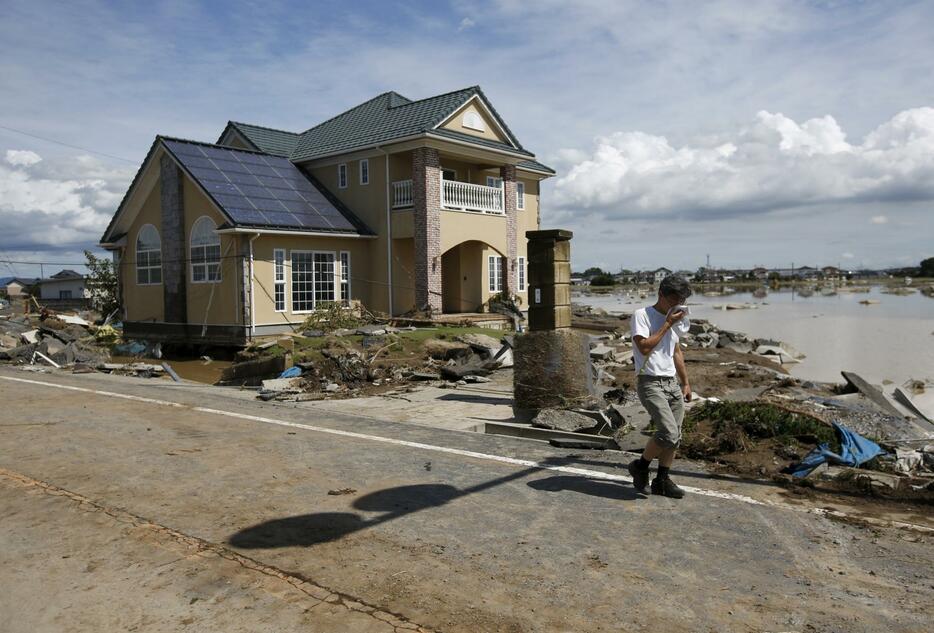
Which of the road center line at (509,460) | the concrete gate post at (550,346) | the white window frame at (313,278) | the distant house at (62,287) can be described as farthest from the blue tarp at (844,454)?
the distant house at (62,287)

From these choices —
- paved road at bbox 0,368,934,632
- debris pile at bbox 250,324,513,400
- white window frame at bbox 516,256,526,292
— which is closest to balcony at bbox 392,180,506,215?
white window frame at bbox 516,256,526,292

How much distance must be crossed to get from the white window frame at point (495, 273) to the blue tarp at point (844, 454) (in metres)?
22.2

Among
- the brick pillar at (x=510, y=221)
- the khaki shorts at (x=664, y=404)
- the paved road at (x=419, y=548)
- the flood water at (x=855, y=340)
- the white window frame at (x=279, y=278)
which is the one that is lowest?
the flood water at (x=855, y=340)

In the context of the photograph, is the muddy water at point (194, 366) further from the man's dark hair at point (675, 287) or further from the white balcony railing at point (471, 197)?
the man's dark hair at point (675, 287)

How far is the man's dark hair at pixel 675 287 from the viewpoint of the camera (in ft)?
19.4

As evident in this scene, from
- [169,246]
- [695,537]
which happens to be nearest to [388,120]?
[169,246]

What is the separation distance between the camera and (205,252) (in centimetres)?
2384

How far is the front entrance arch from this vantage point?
28.9m

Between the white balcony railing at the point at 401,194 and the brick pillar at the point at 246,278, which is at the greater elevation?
the white balcony railing at the point at 401,194

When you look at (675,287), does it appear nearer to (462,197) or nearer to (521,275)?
(462,197)

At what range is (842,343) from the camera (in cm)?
2944

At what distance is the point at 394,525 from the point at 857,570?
10.1ft

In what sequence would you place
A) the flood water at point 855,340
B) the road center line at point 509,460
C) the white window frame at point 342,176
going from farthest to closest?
the white window frame at point 342,176, the flood water at point 855,340, the road center line at point 509,460

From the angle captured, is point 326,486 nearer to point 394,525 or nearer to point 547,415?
point 394,525
